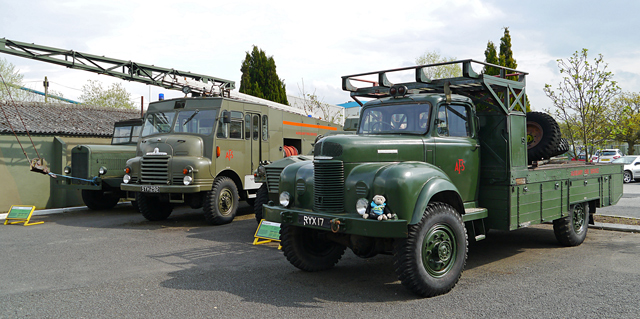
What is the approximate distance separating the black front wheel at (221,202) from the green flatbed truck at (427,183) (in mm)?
4211

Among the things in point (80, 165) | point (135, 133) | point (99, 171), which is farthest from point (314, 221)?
point (135, 133)

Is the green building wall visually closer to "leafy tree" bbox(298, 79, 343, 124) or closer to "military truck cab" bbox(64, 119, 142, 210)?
"military truck cab" bbox(64, 119, 142, 210)

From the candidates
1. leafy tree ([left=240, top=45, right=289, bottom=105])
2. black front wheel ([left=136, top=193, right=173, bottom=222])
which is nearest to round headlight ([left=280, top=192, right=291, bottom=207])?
black front wheel ([left=136, top=193, right=173, bottom=222])

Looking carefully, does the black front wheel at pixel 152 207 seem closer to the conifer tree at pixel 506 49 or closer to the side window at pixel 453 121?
the side window at pixel 453 121

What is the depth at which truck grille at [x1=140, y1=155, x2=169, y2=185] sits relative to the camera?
1030cm

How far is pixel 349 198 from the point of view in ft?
17.6

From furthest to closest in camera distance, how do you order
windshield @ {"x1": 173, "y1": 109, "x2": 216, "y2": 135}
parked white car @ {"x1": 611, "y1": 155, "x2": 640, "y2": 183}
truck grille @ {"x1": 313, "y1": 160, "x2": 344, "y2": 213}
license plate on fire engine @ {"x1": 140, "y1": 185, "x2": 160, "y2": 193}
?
parked white car @ {"x1": 611, "y1": 155, "x2": 640, "y2": 183} < windshield @ {"x1": 173, "y1": 109, "x2": 216, "y2": 135} < license plate on fire engine @ {"x1": 140, "y1": 185, "x2": 160, "y2": 193} < truck grille @ {"x1": 313, "y1": 160, "x2": 344, "y2": 213}

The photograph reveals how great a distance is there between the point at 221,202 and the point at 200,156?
1.14m

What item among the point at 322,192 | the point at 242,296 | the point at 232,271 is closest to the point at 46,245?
the point at 232,271

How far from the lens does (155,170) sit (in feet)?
34.1

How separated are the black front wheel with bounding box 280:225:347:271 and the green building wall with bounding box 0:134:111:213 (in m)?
9.95

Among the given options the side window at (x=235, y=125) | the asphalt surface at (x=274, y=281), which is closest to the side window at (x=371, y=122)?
the asphalt surface at (x=274, y=281)

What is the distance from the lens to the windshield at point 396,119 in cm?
612

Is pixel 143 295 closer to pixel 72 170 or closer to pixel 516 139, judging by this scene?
pixel 516 139
